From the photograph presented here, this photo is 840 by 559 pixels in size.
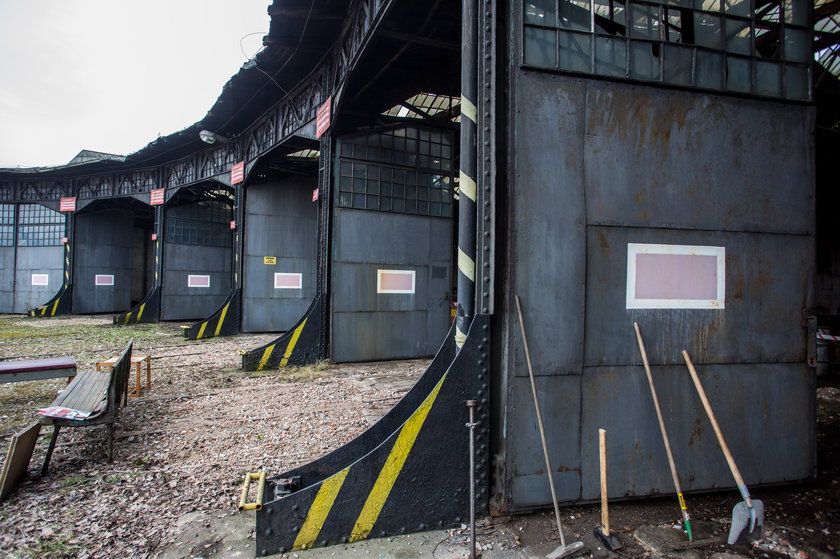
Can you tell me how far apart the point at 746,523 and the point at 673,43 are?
130 inches

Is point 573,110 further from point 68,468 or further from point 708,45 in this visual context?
point 68,468

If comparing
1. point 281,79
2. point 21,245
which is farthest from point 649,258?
point 21,245

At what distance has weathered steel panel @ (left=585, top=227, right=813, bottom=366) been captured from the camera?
304 cm

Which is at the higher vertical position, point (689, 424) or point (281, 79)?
point (281, 79)

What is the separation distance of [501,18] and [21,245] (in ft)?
85.5

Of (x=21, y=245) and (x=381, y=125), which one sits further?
(x=21, y=245)

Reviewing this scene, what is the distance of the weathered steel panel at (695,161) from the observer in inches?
121

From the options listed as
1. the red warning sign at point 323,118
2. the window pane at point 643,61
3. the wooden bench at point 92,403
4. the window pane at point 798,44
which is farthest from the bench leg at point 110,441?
the window pane at point 798,44

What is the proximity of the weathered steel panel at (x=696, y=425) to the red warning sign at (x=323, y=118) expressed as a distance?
7.04 metres

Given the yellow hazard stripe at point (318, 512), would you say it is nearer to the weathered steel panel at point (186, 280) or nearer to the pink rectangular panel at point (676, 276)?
the pink rectangular panel at point (676, 276)

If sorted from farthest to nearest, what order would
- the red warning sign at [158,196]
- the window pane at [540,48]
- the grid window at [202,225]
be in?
the grid window at [202,225] → the red warning sign at [158,196] → the window pane at [540,48]

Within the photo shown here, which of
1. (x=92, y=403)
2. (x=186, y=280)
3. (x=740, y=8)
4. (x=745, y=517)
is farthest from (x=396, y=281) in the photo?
(x=186, y=280)

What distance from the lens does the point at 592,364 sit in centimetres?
301

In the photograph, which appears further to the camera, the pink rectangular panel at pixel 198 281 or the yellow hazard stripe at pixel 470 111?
the pink rectangular panel at pixel 198 281
